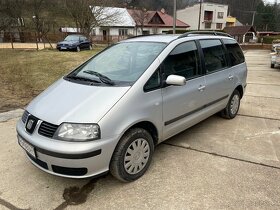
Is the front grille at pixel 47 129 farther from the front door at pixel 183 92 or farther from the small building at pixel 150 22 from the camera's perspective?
the small building at pixel 150 22

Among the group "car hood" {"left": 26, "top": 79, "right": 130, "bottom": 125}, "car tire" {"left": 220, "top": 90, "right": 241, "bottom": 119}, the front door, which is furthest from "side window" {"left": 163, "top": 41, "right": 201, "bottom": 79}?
"car tire" {"left": 220, "top": 90, "right": 241, "bottom": 119}

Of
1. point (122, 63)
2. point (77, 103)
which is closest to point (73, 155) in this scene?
point (77, 103)

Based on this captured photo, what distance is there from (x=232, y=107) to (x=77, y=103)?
3.50 meters

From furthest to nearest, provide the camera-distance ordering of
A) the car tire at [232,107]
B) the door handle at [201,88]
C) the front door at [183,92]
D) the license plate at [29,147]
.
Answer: the car tire at [232,107] < the door handle at [201,88] < the front door at [183,92] < the license plate at [29,147]

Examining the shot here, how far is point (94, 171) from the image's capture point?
111 inches

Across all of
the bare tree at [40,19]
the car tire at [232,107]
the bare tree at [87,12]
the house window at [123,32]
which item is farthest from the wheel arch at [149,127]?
the house window at [123,32]

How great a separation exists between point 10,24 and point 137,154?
32.2 metres

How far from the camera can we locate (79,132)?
272 cm

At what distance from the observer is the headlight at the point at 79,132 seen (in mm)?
2711

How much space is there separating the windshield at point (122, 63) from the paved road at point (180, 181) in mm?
1240

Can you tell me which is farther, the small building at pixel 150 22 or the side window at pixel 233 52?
the small building at pixel 150 22

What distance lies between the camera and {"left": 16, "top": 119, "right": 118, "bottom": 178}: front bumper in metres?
2.67

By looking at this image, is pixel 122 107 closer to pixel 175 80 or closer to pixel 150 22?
pixel 175 80

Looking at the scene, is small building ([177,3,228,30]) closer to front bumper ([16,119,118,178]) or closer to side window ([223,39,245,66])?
side window ([223,39,245,66])
